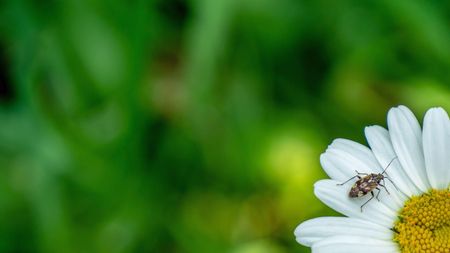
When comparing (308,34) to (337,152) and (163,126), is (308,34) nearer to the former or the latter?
(163,126)

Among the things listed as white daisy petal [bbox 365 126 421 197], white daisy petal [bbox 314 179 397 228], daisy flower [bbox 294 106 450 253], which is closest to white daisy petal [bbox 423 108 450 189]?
daisy flower [bbox 294 106 450 253]

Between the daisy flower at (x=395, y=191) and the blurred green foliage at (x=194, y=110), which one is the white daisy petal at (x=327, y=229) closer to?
the daisy flower at (x=395, y=191)

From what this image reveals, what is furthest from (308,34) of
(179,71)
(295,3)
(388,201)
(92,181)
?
(388,201)

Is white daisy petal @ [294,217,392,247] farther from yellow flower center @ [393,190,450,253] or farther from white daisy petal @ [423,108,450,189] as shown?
white daisy petal @ [423,108,450,189]

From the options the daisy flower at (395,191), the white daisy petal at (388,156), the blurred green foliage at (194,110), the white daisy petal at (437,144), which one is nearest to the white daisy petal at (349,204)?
the daisy flower at (395,191)

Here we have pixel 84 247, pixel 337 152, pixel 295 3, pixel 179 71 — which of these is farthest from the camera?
pixel 179 71

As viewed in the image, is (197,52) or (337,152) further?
(197,52)

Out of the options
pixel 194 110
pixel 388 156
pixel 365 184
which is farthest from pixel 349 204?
pixel 194 110
